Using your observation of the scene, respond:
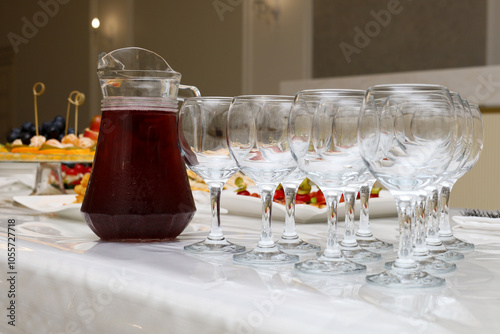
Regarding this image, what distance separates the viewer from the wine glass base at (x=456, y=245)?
2.45 feet

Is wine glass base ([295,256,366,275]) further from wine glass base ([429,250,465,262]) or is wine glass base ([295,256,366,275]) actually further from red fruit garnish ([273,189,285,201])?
red fruit garnish ([273,189,285,201])

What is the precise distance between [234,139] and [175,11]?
4479 mm

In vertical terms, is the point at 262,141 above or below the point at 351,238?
above

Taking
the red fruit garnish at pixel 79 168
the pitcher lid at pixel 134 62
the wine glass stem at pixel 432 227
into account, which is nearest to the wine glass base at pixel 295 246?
the wine glass stem at pixel 432 227

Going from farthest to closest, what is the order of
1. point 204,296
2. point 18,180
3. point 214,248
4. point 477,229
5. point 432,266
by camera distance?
point 18,180 → point 477,229 → point 214,248 → point 432,266 → point 204,296

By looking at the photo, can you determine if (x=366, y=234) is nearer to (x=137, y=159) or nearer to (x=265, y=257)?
(x=265, y=257)

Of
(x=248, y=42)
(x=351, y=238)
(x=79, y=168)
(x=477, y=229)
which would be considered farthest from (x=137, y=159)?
(x=248, y=42)

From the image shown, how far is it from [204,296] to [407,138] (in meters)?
0.20

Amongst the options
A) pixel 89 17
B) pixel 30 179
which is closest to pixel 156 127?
pixel 30 179

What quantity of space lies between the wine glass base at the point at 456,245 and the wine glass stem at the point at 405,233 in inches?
9.0

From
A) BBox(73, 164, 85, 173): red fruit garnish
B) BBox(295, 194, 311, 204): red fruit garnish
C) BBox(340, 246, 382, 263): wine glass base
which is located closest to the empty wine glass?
BBox(340, 246, 382, 263): wine glass base

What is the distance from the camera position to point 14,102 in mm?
6418

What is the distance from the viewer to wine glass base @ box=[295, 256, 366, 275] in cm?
56

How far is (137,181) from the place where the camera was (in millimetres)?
769
